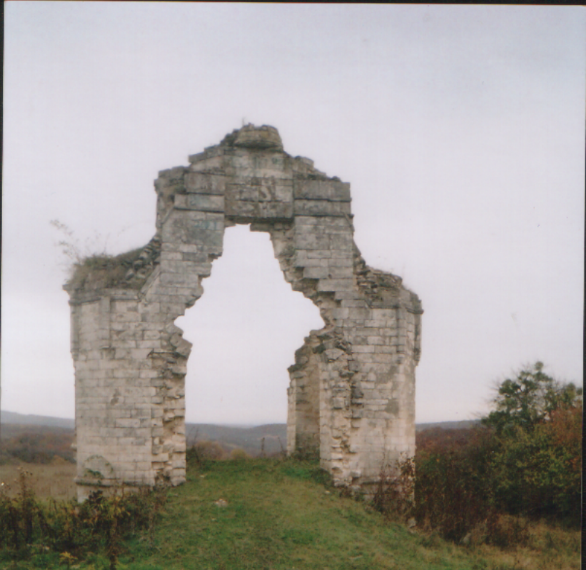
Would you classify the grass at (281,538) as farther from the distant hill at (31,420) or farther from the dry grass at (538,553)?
the distant hill at (31,420)

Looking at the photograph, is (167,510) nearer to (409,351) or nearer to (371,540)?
(371,540)

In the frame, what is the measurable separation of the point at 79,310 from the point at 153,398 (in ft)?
6.61

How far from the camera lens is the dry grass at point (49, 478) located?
604 inches

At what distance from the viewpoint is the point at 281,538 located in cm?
909

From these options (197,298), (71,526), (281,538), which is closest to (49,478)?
(197,298)

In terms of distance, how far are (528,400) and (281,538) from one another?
1361 centimetres

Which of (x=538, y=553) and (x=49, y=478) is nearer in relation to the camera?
(x=538, y=553)

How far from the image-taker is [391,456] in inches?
448

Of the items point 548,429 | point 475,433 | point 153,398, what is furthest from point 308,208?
point 475,433

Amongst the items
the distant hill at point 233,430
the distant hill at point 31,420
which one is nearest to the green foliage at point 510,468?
the distant hill at point 233,430

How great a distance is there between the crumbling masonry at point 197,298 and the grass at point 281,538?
2.53 ft

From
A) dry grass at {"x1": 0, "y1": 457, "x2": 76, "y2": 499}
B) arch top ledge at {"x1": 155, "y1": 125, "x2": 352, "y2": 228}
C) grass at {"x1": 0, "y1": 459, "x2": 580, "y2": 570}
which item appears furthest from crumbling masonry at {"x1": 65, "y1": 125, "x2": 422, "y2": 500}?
dry grass at {"x1": 0, "y1": 457, "x2": 76, "y2": 499}

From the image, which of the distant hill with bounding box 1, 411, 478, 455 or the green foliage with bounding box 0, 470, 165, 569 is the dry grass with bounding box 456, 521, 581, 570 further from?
the distant hill with bounding box 1, 411, 478, 455

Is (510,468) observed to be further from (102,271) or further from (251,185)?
(102,271)
